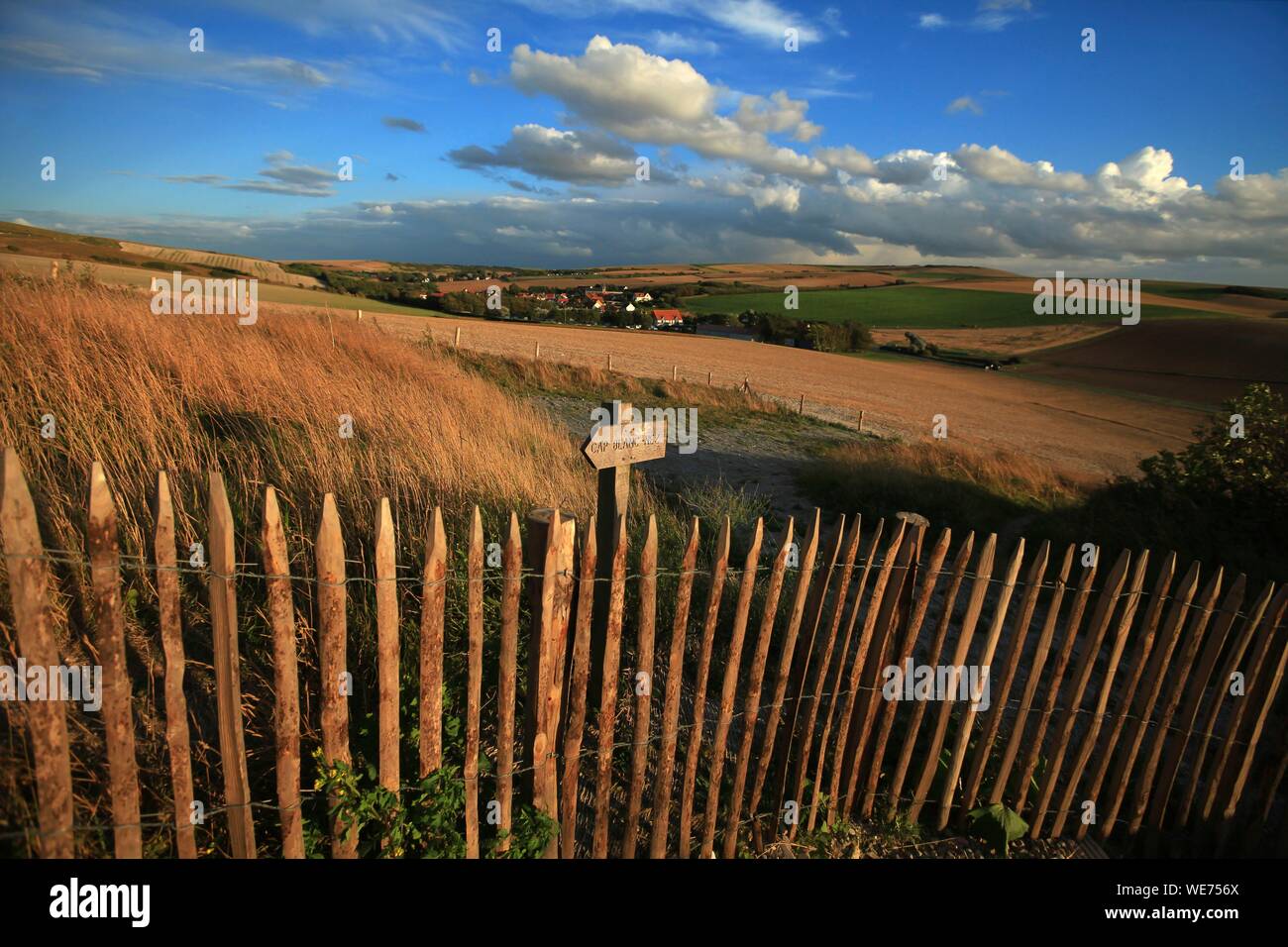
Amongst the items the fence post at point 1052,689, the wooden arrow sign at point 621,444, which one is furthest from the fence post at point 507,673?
the fence post at point 1052,689

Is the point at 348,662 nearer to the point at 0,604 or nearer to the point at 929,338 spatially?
the point at 0,604

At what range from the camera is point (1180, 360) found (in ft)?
163

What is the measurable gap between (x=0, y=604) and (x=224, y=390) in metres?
3.82

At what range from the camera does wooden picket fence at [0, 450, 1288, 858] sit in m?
2.19

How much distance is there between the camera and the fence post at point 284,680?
2219 mm

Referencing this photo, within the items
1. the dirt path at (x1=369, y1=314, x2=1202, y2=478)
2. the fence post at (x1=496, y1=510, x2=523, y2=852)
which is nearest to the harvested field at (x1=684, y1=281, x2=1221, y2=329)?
the dirt path at (x1=369, y1=314, x2=1202, y2=478)

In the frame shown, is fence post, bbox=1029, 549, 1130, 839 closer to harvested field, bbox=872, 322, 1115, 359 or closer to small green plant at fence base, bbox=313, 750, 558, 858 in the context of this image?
small green plant at fence base, bbox=313, 750, 558, 858

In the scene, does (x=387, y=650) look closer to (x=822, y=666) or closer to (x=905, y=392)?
(x=822, y=666)

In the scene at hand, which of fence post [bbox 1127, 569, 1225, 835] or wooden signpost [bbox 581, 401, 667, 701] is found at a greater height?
wooden signpost [bbox 581, 401, 667, 701]

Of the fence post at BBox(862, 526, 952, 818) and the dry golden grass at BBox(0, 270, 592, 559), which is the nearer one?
the fence post at BBox(862, 526, 952, 818)
